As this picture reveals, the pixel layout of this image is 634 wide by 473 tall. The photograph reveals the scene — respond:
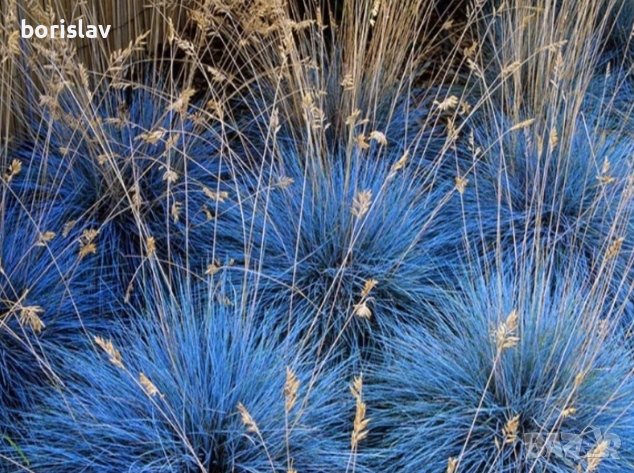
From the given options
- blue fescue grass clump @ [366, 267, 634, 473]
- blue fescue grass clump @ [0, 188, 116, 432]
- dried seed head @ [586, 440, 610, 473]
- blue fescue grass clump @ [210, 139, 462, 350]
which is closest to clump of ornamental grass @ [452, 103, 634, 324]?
blue fescue grass clump @ [210, 139, 462, 350]

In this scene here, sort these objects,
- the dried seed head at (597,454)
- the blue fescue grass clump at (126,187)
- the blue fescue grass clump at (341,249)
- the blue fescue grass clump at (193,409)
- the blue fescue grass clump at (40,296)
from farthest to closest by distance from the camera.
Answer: the blue fescue grass clump at (126,187)
the blue fescue grass clump at (341,249)
the blue fescue grass clump at (40,296)
the blue fescue grass clump at (193,409)
the dried seed head at (597,454)

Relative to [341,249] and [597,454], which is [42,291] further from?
[597,454]

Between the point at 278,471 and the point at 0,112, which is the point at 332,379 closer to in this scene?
the point at 278,471

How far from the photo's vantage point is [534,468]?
91.5 inches

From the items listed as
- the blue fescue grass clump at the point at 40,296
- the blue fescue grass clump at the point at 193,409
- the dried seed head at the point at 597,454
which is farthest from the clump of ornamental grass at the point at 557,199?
the blue fescue grass clump at the point at 40,296

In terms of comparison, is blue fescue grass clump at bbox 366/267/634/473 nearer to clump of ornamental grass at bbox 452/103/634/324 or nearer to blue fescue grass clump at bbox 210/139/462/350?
blue fescue grass clump at bbox 210/139/462/350

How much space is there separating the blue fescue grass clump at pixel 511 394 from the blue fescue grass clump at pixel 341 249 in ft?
0.83

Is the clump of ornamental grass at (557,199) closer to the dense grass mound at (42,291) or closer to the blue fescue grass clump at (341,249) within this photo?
the blue fescue grass clump at (341,249)

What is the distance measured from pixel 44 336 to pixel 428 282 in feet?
3.91

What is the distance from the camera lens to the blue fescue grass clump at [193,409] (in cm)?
230

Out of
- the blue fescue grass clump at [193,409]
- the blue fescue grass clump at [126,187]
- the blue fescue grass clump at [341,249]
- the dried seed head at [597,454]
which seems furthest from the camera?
the blue fescue grass clump at [126,187]

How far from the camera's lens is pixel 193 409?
2.33m

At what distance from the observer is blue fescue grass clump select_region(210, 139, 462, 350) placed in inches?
113

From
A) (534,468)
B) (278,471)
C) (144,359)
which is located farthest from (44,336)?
(534,468)
